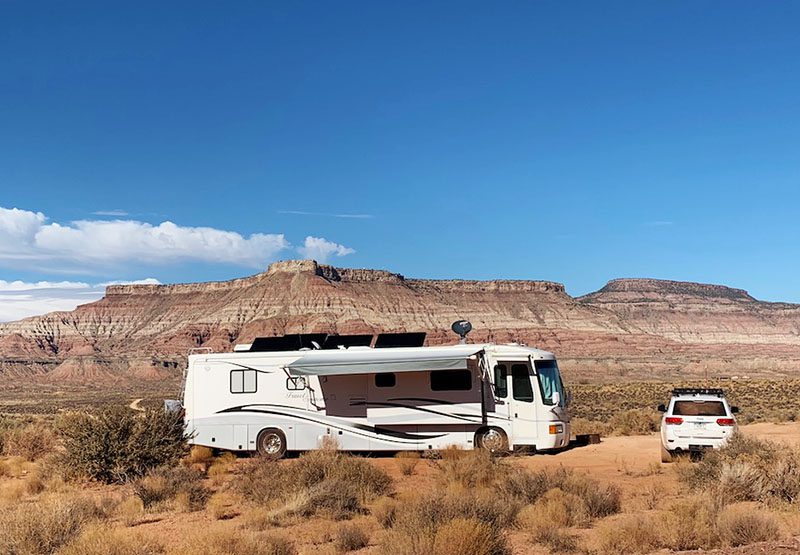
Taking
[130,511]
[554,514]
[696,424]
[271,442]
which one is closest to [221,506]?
[130,511]

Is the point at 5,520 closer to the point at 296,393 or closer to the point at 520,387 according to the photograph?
the point at 296,393

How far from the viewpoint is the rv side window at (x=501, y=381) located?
702 inches

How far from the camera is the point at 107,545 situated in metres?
8.14

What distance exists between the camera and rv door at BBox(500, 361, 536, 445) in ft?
57.9

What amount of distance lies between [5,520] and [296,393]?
8979 millimetres

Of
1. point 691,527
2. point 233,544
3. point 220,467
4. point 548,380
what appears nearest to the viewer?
point 233,544

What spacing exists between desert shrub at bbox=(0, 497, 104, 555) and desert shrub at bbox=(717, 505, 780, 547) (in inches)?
301

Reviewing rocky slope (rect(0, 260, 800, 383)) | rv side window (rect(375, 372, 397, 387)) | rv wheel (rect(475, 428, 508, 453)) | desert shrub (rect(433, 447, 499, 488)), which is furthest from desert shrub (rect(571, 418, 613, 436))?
rocky slope (rect(0, 260, 800, 383))

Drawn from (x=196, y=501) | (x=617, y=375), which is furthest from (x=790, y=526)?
(x=617, y=375)

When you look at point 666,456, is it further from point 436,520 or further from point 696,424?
point 436,520

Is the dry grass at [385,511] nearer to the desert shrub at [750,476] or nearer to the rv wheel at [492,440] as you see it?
the desert shrub at [750,476]

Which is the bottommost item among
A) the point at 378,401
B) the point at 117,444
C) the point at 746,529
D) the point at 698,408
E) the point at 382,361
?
the point at 746,529

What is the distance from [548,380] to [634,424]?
400 inches

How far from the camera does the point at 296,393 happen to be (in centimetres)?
1814
